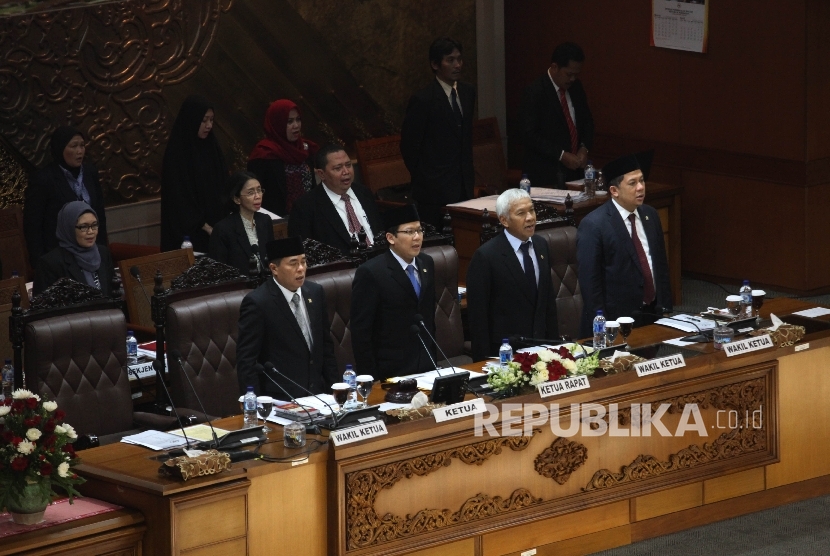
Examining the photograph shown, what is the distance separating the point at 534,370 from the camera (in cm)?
568

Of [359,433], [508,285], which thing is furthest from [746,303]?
[359,433]

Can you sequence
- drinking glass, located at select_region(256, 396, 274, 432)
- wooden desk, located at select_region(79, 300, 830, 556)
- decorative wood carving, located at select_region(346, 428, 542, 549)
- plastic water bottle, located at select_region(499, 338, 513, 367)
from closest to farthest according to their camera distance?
1. wooden desk, located at select_region(79, 300, 830, 556)
2. decorative wood carving, located at select_region(346, 428, 542, 549)
3. drinking glass, located at select_region(256, 396, 274, 432)
4. plastic water bottle, located at select_region(499, 338, 513, 367)

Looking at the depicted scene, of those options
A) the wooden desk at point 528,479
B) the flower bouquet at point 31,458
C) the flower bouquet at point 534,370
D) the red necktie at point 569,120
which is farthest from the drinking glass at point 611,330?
the red necktie at point 569,120

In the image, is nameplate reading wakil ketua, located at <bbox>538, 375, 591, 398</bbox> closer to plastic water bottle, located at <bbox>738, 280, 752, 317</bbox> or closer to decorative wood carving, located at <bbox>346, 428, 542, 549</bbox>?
decorative wood carving, located at <bbox>346, 428, 542, 549</bbox>

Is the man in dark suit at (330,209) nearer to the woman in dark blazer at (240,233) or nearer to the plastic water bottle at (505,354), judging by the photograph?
the woman in dark blazer at (240,233)

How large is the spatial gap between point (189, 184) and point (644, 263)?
3290 mm

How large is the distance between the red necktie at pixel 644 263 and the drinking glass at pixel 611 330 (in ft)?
2.28

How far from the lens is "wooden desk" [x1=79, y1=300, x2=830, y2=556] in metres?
4.91

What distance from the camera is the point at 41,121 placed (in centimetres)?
941

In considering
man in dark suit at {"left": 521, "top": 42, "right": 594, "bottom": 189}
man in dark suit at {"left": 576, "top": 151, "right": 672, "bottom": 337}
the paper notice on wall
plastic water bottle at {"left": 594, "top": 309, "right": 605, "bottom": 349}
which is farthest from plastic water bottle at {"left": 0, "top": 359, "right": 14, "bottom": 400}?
the paper notice on wall

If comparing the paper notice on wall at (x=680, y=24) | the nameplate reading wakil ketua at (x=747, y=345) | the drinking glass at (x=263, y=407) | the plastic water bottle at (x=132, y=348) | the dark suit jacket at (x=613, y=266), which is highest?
the paper notice on wall at (x=680, y=24)

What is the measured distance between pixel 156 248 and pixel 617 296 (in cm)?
344

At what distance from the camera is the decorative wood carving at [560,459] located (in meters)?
5.66

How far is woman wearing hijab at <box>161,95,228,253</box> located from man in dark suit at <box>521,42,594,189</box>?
2.13 m
